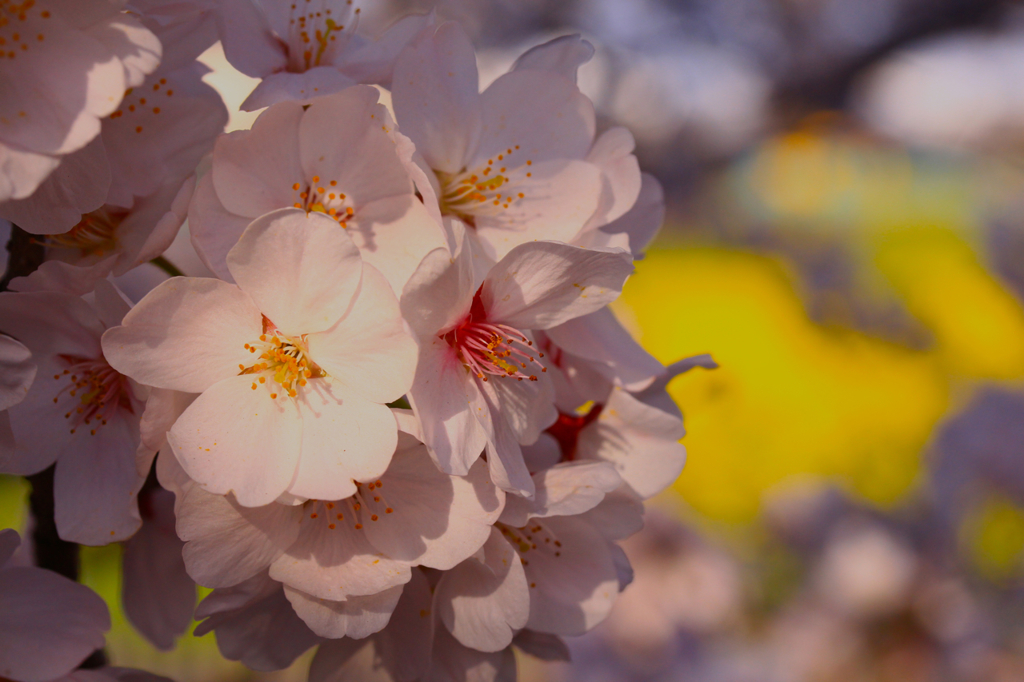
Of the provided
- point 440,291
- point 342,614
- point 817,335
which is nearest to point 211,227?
point 440,291

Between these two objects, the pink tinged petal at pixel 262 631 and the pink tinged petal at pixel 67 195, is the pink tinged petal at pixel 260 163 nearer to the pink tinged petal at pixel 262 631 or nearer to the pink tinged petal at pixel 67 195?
the pink tinged petal at pixel 67 195

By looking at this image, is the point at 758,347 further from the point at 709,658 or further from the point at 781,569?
the point at 709,658

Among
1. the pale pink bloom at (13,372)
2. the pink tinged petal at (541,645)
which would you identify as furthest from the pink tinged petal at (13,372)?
the pink tinged petal at (541,645)

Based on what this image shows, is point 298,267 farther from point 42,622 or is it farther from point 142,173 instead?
point 42,622

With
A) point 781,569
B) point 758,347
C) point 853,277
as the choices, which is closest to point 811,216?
point 853,277

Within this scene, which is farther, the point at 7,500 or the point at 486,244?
the point at 7,500

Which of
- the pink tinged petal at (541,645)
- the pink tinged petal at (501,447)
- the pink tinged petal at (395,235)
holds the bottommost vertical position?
the pink tinged petal at (541,645)
